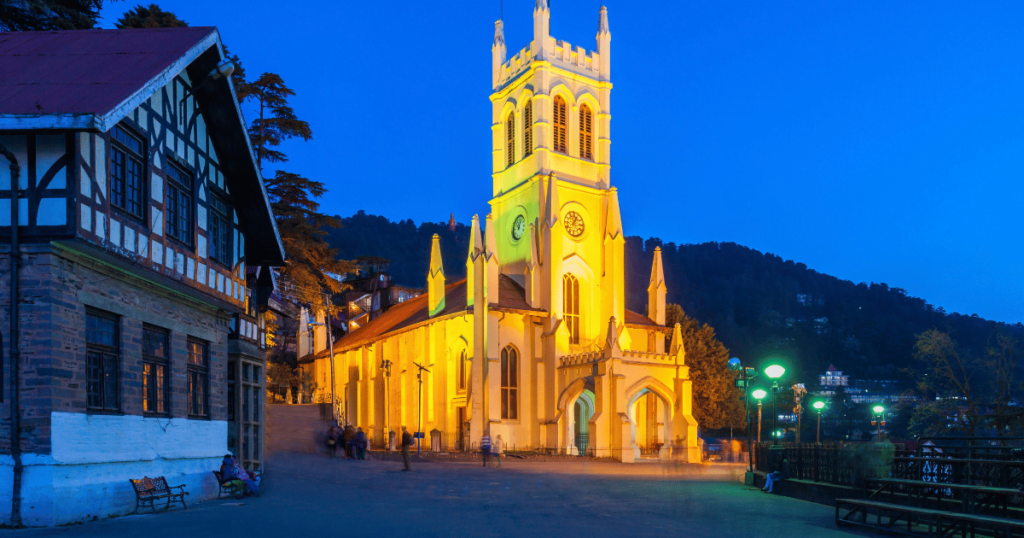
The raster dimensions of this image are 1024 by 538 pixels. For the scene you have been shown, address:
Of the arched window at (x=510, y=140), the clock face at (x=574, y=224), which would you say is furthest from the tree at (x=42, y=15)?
the arched window at (x=510, y=140)

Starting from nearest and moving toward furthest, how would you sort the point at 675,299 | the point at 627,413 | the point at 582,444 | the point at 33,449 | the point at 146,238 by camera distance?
the point at 33,449
the point at 146,238
the point at 627,413
the point at 582,444
the point at 675,299

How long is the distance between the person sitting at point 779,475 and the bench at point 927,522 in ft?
15.5

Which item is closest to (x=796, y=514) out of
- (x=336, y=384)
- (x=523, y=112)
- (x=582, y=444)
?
(x=582, y=444)

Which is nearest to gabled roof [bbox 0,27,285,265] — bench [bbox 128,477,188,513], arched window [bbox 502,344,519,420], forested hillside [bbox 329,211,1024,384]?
bench [bbox 128,477,188,513]

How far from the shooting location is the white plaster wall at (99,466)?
12.0 m

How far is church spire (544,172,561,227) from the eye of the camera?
4891 cm

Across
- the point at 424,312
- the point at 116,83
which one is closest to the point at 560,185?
the point at 424,312

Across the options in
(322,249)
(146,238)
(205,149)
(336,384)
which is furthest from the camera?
(336,384)

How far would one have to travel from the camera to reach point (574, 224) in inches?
2015

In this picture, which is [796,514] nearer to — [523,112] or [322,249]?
[322,249]

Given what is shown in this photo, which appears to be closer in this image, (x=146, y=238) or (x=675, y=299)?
(x=146, y=238)

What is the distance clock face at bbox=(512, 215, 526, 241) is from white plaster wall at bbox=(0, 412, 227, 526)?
3604 cm

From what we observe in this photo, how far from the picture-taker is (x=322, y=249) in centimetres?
3606

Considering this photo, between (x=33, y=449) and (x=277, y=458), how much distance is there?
67.2 feet
